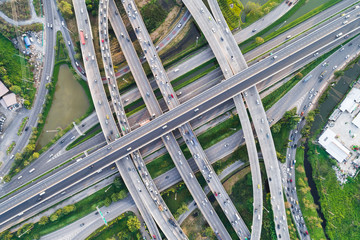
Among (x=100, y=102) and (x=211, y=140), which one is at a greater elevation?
(x=100, y=102)

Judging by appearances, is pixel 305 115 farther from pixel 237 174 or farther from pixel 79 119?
pixel 79 119

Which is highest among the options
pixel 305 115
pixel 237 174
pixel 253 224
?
pixel 305 115

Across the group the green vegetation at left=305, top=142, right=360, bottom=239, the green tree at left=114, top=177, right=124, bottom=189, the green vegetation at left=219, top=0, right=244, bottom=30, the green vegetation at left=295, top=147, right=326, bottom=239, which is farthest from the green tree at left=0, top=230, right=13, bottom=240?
the green vegetation at left=219, top=0, right=244, bottom=30

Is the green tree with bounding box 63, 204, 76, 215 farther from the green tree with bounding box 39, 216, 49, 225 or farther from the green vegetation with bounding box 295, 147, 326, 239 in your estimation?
the green vegetation with bounding box 295, 147, 326, 239

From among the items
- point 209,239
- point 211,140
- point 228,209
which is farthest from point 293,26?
point 209,239

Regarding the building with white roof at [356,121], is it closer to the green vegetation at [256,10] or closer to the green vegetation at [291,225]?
the green vegetation at [291,225]

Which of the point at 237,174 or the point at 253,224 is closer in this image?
the point at 253,224

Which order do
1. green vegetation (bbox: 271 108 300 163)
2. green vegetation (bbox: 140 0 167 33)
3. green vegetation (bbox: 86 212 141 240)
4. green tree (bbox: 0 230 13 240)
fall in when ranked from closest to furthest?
1. green tree (bbox: 0 230 13 240)
2. green vegetation (bbox: 271 108 300 163)
3. green vegetation (bbox: 86 212 141 240)
4. green vegetation (bbox: 140 0 167 33)
